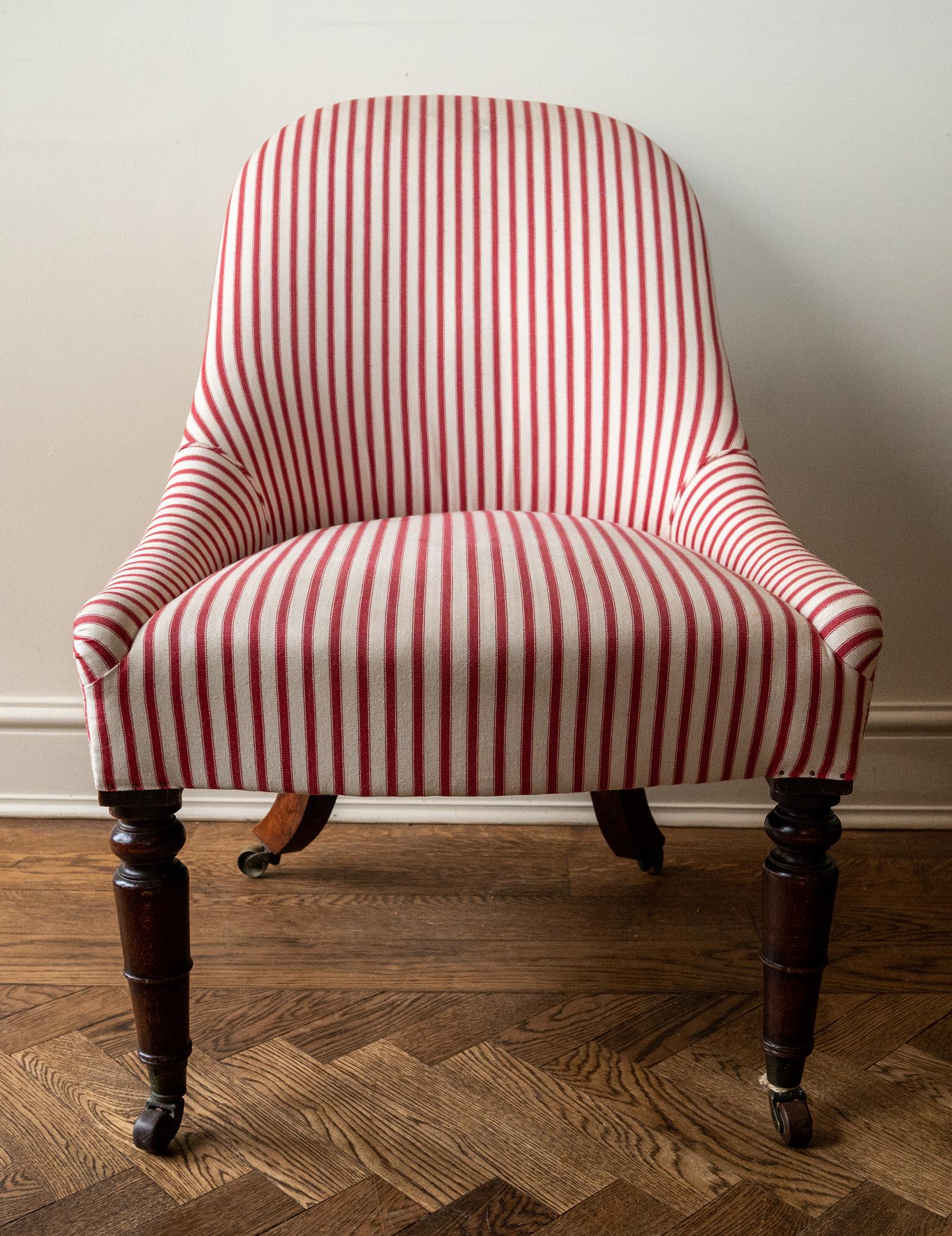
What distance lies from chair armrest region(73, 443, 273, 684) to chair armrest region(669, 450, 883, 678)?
1.31 ft

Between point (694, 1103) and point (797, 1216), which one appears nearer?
point (797, 1216)

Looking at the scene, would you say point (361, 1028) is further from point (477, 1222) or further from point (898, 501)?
point (898, 501)

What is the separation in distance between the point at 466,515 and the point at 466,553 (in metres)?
0.17

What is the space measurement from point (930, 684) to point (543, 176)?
84 cm

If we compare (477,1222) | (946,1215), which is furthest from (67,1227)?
(946,1215)

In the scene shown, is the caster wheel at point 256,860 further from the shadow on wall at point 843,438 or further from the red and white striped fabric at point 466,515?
the shadow on wall at point 843,438

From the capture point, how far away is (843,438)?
1399mm

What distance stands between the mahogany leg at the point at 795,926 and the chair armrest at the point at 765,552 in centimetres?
11

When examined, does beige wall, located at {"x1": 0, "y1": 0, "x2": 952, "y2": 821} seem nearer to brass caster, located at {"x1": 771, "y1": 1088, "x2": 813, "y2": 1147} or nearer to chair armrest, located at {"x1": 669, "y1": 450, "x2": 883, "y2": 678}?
chair armrest, located at {"x1": 669, "y1": 450, "x2": 883, "y2": 678}

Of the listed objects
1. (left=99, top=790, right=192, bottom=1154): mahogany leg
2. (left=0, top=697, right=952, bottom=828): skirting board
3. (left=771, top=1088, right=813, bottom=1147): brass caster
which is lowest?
(left=0, top=697, right=952, bottom=828): skirting board

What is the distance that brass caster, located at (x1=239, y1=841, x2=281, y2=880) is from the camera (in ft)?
4.16

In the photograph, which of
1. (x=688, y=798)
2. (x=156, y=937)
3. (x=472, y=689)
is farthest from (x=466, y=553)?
(x=688, y=798)

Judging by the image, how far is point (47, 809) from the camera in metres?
1.48

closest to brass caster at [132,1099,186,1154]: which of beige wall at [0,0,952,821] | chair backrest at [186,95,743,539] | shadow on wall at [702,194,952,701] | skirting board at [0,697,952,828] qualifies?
chair backrest at [186,95,743,539]
